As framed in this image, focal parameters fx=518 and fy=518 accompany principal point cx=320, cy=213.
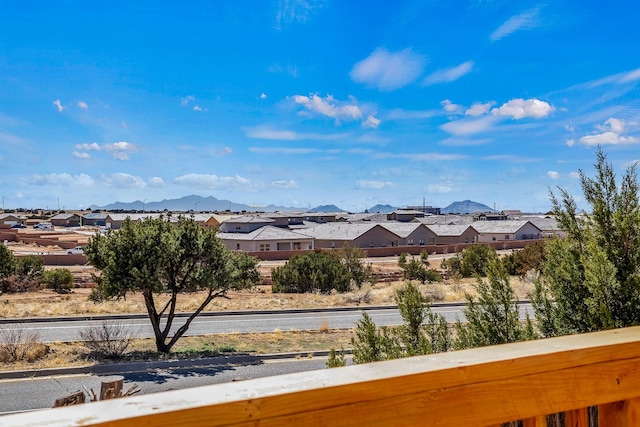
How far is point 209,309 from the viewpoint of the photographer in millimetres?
26750

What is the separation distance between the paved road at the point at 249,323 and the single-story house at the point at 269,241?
35.6 metres

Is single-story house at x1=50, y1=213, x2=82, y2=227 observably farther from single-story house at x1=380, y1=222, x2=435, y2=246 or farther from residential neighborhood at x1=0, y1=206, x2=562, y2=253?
single-story house at x1=380, y1=222, x2=435, y2=246

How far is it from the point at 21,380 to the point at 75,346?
144 inches

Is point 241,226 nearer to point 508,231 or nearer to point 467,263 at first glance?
point 467,263

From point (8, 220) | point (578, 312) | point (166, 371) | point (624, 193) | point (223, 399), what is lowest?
point (166, 371)

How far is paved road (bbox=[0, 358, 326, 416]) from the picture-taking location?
12562mm

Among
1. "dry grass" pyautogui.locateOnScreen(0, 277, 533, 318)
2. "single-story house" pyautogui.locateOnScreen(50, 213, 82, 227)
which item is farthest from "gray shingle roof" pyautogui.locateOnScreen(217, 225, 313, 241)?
"single-story house" pyautogui.locateOnScreen(50, 213, 82, 227)

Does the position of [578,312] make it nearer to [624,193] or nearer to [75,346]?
[624,193]

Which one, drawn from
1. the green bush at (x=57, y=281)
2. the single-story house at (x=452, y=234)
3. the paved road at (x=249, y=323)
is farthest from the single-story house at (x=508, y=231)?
the green bush at (x=57, y=281)

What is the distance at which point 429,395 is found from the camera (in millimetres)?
1596

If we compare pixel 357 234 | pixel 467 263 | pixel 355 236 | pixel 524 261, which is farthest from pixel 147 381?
pixel 357 234

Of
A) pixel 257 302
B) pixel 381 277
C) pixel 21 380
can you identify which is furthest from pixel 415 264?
pixel 21 380

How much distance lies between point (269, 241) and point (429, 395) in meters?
60.4

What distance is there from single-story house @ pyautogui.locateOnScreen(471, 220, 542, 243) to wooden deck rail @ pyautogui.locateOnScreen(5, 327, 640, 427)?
78.5 metres
